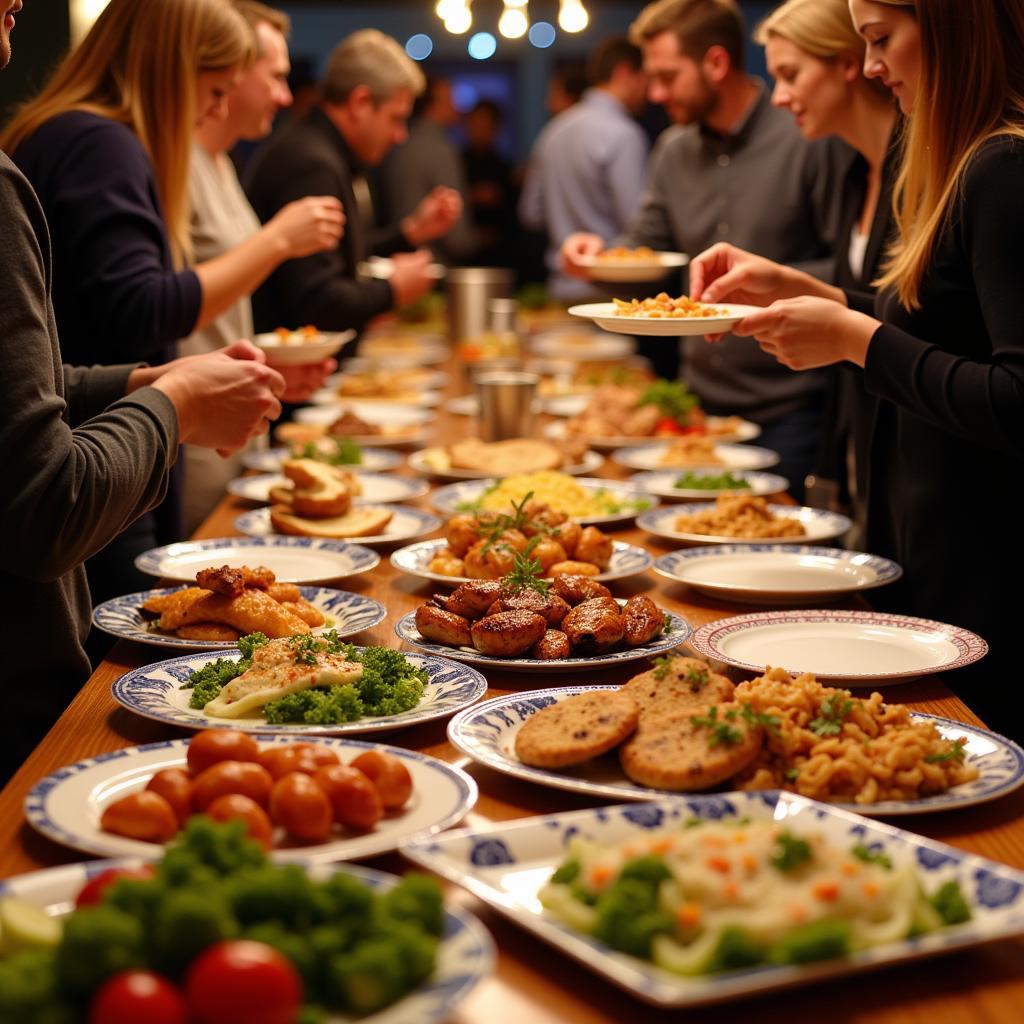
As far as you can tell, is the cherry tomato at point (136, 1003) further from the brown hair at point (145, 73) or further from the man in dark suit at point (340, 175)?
the man in dark suit at point (340, 175)

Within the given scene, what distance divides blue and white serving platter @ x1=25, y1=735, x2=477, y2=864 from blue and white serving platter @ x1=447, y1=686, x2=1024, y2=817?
10 centimetres

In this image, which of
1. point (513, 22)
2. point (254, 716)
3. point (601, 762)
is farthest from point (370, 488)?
point (513, 22)

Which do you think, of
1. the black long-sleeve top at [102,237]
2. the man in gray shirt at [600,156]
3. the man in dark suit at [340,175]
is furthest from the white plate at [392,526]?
the man in gray shirt at [600,156]

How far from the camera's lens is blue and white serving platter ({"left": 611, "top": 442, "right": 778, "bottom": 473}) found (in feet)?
13.1

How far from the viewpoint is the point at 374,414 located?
507cm

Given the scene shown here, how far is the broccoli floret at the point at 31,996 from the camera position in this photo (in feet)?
3.43

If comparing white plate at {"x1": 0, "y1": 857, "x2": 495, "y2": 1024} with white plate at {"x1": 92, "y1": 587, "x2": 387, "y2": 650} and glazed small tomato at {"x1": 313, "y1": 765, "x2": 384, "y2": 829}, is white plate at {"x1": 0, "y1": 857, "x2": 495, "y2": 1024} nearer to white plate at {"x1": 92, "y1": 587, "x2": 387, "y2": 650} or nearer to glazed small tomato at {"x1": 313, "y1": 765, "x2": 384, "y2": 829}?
glazed small tomato at {"x1": 313, "y1": 765, "x2": 384, "y2": 829}

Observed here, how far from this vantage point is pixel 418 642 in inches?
89.7

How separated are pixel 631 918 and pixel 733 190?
15.0ft

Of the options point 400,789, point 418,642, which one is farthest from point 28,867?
point 418,642

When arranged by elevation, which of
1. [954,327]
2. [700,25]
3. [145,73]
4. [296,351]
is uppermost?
[700,25]

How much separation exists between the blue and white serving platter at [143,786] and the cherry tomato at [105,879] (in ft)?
0.44

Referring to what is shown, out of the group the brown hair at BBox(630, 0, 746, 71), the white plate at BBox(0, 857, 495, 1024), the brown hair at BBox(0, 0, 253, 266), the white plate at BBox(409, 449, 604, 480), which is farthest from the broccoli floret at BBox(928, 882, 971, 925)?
the brown hair at BBox(630, 0, 746, 71)

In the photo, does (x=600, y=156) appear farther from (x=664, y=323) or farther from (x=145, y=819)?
(x=145, y=819)
